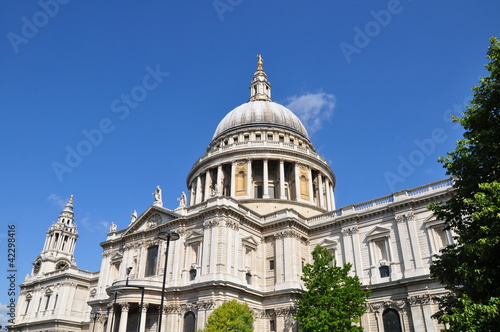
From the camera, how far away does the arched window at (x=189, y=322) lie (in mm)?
33750

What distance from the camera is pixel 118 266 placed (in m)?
44.6

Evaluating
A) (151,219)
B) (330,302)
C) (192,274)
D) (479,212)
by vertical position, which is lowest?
(330,302)

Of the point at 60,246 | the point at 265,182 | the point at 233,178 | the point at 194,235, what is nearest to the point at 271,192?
the point at 265,182

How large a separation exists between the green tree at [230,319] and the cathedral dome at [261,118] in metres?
34.5

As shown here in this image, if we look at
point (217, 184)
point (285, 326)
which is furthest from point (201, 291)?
point (217, 184)

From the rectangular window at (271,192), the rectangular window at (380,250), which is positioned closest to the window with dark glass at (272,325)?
the rectangular window at (380,250)

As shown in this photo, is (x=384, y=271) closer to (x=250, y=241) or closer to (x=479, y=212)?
(x=250, y=241)

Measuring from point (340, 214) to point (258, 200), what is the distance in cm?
1114

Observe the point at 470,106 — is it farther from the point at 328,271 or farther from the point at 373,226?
the point at 373,226

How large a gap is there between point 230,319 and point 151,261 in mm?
14498

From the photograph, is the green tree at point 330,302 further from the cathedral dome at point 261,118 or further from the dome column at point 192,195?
the cathedral dome at point 261,118

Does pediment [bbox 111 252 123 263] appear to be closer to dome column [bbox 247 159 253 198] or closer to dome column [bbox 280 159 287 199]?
dome column [bbox 247 159 253 198]

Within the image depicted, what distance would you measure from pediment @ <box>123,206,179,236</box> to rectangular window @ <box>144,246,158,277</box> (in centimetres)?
253

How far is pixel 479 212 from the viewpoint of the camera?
50.0 feet
